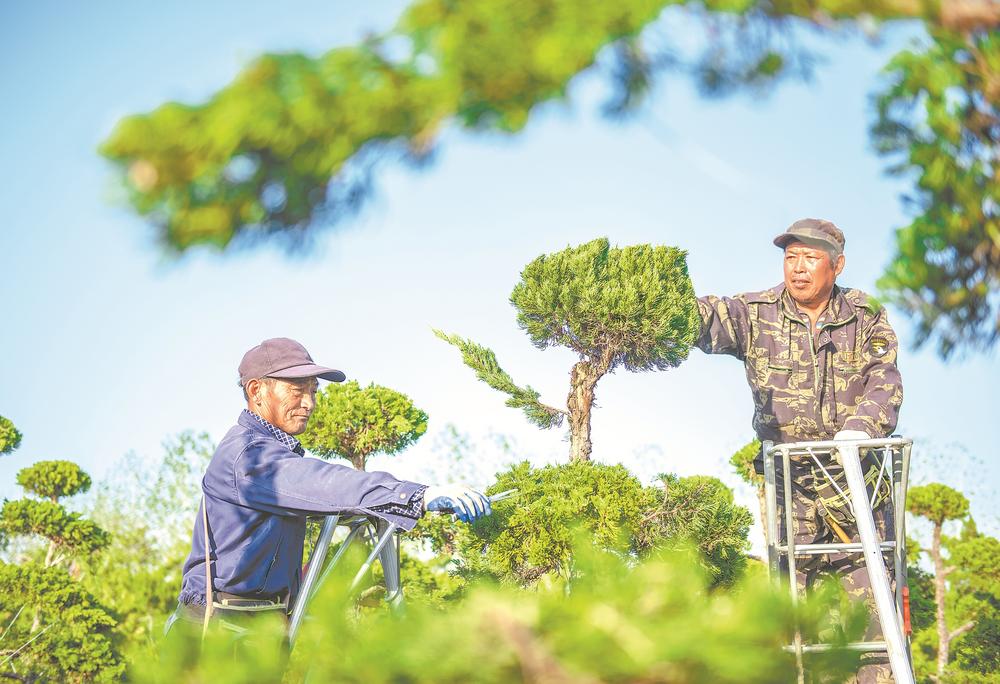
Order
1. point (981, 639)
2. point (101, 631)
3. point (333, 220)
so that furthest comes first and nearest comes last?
point (101, 631), point (981, 639), point (333, 220)

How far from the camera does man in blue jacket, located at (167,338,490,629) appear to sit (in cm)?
283

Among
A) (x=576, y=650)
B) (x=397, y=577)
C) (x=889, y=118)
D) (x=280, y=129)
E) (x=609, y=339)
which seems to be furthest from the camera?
(x=609, y=339)

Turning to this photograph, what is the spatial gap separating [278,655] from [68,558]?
861 centimetres

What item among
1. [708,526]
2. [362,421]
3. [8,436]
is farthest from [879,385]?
[8,436]

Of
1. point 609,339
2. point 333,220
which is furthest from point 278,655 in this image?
point 609,339

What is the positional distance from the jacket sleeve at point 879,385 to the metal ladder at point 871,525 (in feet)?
0.33

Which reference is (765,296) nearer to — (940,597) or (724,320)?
(724,320)

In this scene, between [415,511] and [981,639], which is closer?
[415,511]

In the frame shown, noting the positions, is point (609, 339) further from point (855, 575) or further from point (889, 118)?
point (889, 118)

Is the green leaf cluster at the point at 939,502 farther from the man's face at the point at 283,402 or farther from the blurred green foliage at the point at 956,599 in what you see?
the man's face at the point at 283,402

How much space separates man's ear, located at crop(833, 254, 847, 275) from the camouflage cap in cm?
6

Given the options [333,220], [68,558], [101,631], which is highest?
[333,220]

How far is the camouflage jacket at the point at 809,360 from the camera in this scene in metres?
4.11

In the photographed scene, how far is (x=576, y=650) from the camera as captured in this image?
0.91 m
